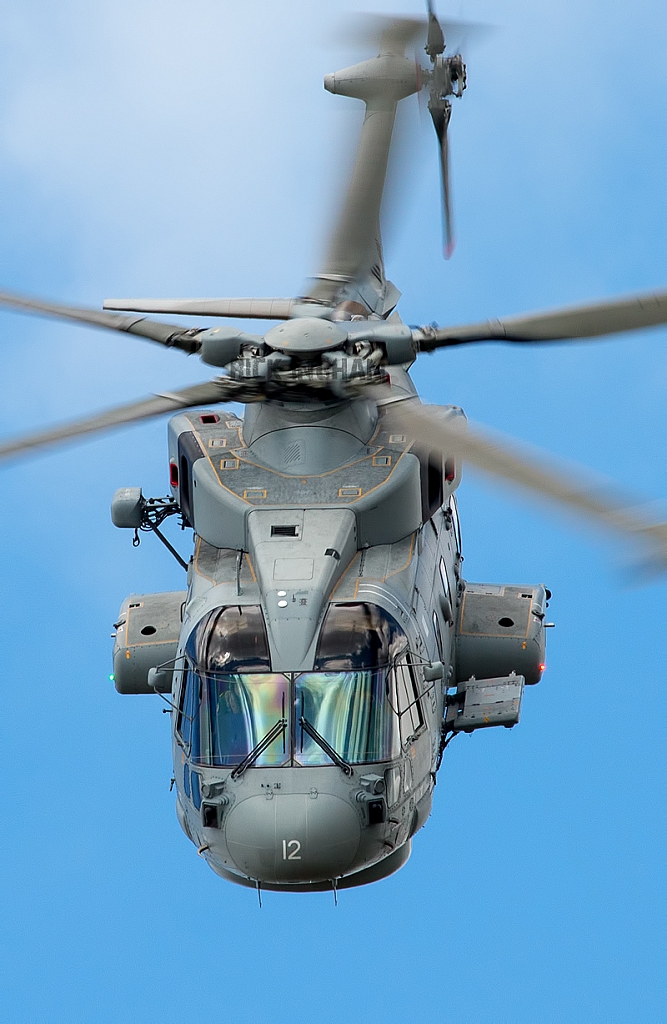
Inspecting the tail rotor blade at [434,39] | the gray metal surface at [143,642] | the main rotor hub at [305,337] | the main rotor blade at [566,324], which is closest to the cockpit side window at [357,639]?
the main rotor hub at [305,337]

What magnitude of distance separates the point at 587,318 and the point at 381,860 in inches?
314

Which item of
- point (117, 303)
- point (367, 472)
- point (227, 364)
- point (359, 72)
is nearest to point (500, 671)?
point (367, 472)

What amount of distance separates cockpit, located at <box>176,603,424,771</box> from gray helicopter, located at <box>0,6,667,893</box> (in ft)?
0.09

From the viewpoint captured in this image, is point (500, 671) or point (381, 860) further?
point (500, 671)

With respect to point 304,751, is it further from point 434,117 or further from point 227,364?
point 434,117

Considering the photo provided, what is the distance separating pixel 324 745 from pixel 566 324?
277 inches

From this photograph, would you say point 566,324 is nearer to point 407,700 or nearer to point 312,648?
point 407,700

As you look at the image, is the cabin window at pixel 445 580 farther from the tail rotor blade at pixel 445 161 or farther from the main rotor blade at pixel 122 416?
the tail rotor blade at pixel 445 161

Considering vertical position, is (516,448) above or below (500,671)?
above

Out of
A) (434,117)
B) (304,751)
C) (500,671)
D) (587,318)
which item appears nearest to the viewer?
(304,751)

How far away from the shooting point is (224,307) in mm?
31250

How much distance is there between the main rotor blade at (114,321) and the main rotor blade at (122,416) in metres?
1.18

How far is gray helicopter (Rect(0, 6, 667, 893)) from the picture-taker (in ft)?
82.7

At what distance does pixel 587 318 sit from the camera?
27.7 m
